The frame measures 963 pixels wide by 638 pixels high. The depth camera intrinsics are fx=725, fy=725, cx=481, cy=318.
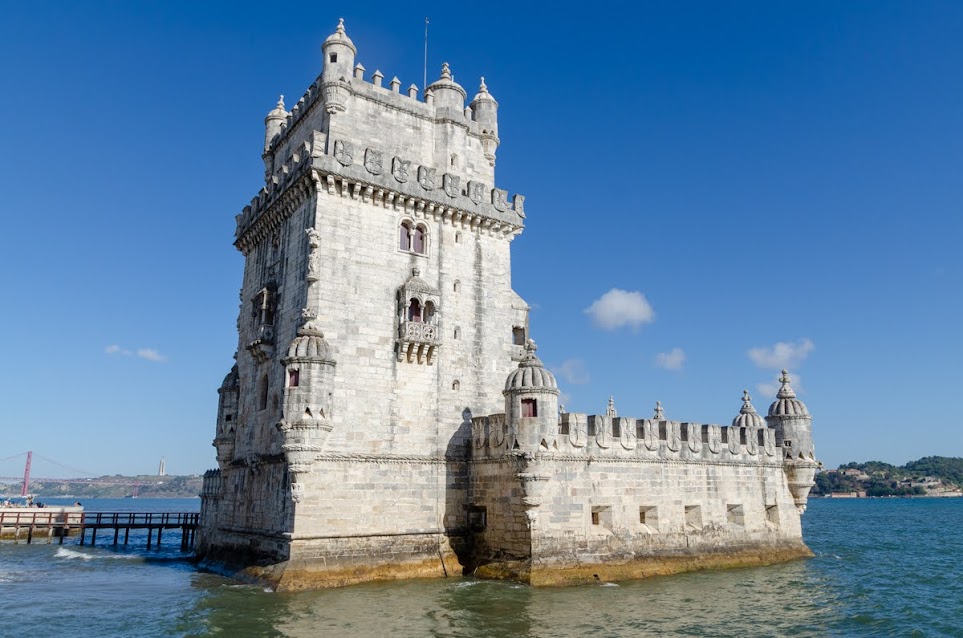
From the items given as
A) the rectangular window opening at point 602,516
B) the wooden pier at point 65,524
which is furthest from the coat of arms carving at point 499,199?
the wooden pier at point 65,524

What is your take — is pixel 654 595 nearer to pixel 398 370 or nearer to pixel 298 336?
pixel 398 370

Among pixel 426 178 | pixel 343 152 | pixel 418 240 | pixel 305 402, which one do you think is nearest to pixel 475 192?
pixel 426 178

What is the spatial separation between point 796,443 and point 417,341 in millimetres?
19118

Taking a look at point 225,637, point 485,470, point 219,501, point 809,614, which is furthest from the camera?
point 219,501

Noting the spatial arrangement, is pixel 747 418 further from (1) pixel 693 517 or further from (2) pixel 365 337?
(2) pixel 365 337

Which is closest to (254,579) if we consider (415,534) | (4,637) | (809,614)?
(415,534)

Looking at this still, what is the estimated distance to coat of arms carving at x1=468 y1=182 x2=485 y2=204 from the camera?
104ft

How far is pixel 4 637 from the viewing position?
63.6ft

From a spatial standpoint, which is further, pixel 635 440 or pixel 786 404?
pixel 786 404

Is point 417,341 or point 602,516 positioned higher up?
point 417,341

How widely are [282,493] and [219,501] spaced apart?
30.0ft

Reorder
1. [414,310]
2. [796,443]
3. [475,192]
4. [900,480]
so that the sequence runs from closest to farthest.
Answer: [414,310], [475,192], [796,443], [900,480]

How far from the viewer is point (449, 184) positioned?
3103cm

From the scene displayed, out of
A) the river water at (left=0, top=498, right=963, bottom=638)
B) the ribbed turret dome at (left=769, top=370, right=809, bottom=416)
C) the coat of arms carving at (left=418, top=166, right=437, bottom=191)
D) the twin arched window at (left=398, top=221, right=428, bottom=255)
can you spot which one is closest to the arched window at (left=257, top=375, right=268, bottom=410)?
the river water at (left=0, top=498, right=963, bottom=638)
